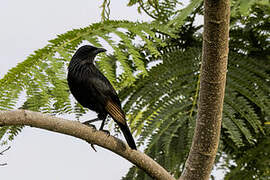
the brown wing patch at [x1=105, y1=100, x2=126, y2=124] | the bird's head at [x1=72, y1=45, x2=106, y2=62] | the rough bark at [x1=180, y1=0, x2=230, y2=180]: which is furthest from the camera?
the bird's head at [x1=72, y1=45, x2=106, y2=62]

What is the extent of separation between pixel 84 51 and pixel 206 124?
78cm

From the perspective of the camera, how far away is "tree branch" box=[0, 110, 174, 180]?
1304 mm

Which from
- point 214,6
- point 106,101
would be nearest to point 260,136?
point 106,101

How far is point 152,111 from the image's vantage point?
207cm

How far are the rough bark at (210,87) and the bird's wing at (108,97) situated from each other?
36 cm

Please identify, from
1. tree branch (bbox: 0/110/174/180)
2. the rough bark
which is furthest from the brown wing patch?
the rough bark

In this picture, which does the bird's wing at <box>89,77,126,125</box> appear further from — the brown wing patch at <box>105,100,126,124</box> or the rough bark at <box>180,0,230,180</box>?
the rough bark at <box>180,0,230,180</box>

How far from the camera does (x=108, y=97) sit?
1.87 m

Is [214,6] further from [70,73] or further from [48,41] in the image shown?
[70,73]

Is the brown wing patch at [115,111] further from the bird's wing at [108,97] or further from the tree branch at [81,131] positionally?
the tree branch at [81,131]

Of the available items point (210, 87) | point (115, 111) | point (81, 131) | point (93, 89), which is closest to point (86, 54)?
point (93, 89)

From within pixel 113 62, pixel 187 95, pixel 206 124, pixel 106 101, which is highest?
pixel 113 62

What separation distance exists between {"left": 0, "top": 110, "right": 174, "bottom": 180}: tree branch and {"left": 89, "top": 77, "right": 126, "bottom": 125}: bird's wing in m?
0.19

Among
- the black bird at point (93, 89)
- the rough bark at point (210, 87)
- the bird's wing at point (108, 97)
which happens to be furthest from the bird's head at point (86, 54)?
the rough bark at point (210, 87)
